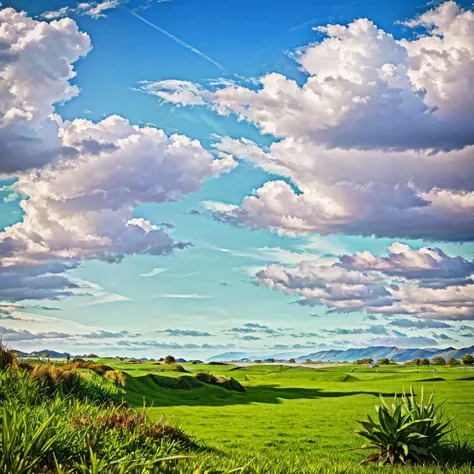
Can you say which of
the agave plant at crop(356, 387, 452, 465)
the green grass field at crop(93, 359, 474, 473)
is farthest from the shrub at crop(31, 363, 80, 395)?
the agave plant at crop(356, 387, 452, 465)

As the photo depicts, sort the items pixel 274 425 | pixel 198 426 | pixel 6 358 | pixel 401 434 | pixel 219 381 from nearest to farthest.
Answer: pixel 401 434, pixel 6 358, pixel 198 426, pixel 274 425, pixel 219 381

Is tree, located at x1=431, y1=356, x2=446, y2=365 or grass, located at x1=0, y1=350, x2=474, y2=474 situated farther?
tree, located at x1=431, y1=356, x2=446, y2=365

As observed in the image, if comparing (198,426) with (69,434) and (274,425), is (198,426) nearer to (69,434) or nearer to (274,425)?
(274,425)

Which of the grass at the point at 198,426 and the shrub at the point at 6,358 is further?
the shrub at the point at 6,358

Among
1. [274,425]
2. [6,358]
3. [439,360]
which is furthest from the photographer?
[439,360]

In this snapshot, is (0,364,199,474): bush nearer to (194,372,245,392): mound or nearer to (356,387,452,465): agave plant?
(356,387,452,465): agave plant

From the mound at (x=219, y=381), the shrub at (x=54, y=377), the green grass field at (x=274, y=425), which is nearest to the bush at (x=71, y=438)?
the shrub at (x=54, y=377)

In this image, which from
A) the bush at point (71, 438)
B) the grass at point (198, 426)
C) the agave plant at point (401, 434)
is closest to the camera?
the bush at point (71, 438)

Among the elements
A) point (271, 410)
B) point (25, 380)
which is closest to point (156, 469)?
point (25, 380)

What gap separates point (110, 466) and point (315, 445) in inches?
503

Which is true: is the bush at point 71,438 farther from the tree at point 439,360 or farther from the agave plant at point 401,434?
the tree at point 439,360

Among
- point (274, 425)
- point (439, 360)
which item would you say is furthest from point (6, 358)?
point (439, 360)

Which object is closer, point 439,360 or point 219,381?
point 219,381

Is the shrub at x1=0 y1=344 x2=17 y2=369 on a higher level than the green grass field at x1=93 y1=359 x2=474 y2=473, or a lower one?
higher
